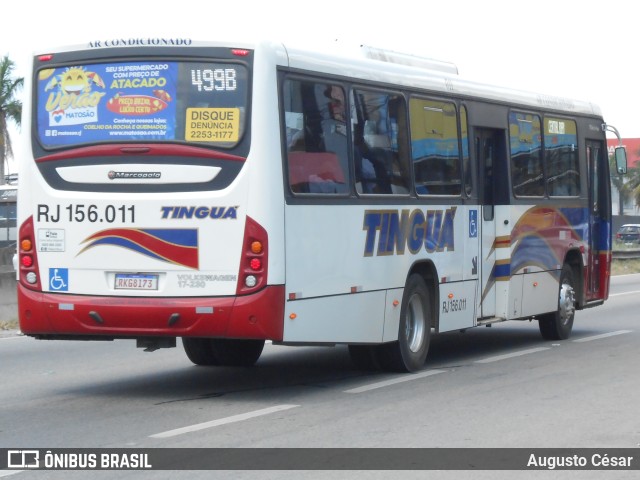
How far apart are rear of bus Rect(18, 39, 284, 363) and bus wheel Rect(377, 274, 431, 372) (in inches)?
93.7

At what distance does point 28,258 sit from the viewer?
10.8m

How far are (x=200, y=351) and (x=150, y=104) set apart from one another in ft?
11.4

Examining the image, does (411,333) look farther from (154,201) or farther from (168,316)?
(154,201)

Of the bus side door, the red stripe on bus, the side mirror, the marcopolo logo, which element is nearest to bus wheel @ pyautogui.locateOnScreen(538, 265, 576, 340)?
the side mirror

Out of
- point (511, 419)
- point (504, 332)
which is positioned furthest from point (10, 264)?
point (511, 419)

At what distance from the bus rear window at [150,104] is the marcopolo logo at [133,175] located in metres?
0.27

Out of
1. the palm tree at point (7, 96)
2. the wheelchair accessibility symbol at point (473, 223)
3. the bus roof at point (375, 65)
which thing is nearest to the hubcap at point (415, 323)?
the wheelchair accessibility symbol at point (473, 223)

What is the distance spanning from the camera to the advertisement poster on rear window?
34.2ft

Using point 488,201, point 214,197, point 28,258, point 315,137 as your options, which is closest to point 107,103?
point 214,197

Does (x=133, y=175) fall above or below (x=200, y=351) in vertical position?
above

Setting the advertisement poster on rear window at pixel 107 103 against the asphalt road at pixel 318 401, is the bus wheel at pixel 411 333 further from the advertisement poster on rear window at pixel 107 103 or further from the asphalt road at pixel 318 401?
the advertisement poster on rear window at pixel 107 103

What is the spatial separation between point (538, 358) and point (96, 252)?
586 centimetres

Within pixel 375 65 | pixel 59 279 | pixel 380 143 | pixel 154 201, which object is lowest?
pixel 59 279

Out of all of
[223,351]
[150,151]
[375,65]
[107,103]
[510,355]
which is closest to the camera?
[150,151]
